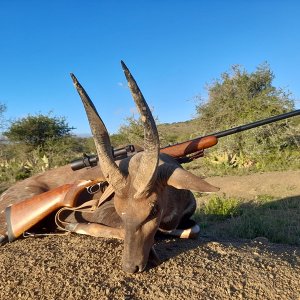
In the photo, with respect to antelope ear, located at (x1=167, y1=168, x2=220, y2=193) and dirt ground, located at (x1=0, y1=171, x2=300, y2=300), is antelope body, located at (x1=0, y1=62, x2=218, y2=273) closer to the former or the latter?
antelope ear, located at (x1=167, y1=168, x2=220, y2=193)

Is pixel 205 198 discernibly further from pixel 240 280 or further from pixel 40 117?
pixel 40 117

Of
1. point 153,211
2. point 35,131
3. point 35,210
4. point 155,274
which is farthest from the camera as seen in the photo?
point 35,131

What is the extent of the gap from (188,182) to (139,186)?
0.40m

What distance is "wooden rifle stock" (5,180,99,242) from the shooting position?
14.3 ft

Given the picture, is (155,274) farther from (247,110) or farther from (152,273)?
(247,110)

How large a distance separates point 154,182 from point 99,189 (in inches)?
56.1

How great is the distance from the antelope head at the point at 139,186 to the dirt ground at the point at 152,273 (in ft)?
0.67

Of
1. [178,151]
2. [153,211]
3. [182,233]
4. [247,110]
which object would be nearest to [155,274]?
[153,211]

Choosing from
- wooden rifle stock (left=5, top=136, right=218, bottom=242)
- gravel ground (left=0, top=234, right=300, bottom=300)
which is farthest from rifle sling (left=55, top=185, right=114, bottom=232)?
gravel ground (left=0, top=234, right=300, bottom=300)

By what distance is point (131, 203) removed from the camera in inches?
124

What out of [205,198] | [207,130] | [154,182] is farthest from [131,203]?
[207,130]

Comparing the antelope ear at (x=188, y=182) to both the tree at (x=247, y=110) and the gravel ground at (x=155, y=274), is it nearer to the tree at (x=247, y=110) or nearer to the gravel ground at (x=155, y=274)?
the gravel ground at (x=155, y=274)

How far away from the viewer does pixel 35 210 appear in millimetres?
4398

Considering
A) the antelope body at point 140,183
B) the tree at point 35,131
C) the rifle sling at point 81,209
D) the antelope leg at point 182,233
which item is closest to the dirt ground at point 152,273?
the antelope leg at point 182,233
